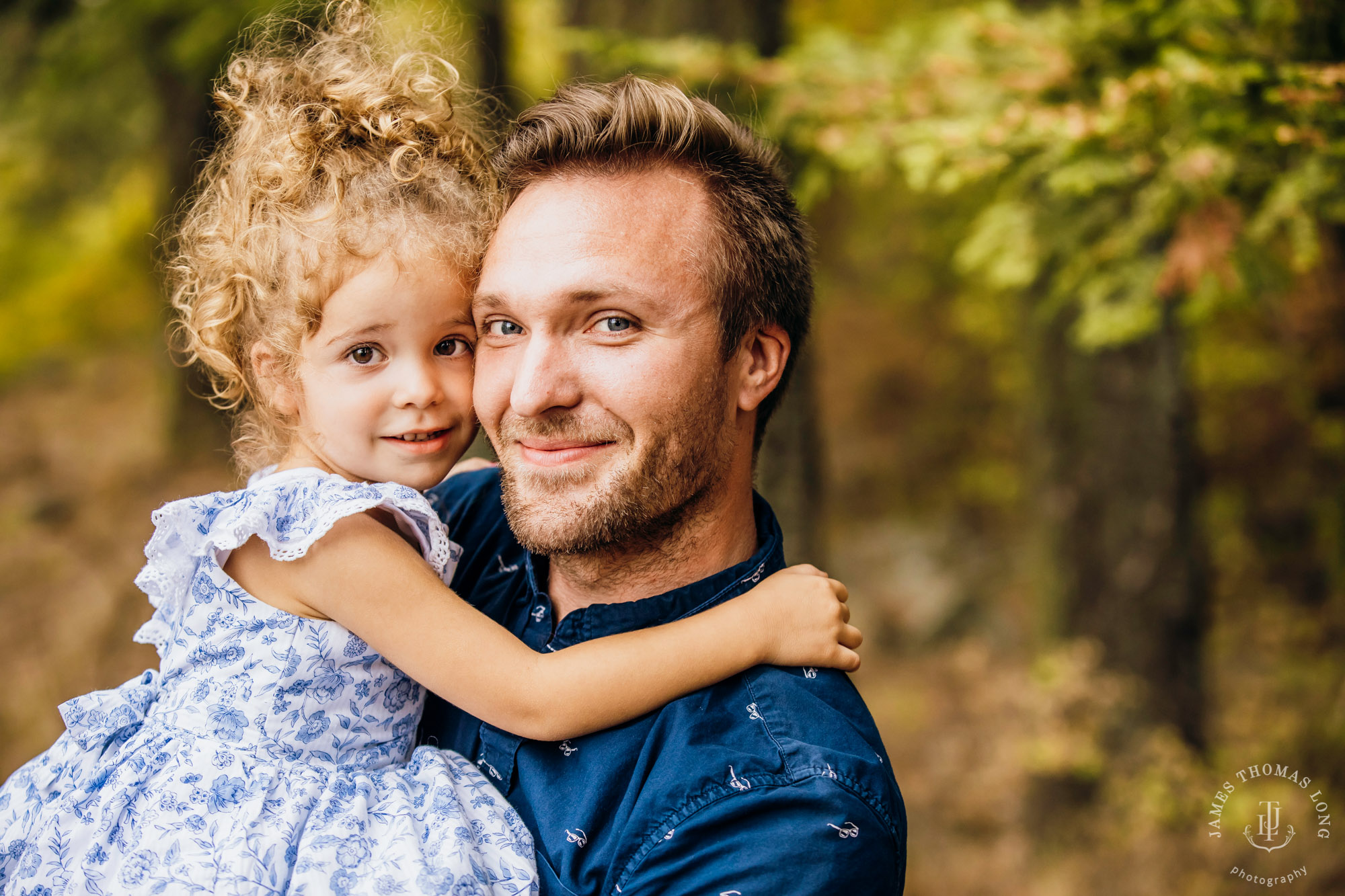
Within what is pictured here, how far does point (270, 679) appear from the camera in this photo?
189 cm

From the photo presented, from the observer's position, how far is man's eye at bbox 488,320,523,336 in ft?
6.66

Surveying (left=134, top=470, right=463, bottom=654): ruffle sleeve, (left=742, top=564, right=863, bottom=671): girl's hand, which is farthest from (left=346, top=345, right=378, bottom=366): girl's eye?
(left=742, top=564, right=863, bottom=671): girl's hand

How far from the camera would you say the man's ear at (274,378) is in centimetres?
211

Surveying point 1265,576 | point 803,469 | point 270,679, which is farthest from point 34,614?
point 1265,576

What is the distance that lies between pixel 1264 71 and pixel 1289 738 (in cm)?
470

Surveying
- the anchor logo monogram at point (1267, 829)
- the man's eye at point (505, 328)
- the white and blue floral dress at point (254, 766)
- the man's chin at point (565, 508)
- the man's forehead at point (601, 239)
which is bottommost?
the anchor logo monogram at point (1267, 829)

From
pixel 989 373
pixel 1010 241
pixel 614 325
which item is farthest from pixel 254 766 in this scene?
pixel 989 373

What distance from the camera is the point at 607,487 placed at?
1960 mm

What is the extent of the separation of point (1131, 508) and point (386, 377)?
417 centimetres

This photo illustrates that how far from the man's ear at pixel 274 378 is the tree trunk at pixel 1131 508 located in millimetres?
4074

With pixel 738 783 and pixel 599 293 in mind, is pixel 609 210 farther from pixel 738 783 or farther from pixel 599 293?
pixel 738 783

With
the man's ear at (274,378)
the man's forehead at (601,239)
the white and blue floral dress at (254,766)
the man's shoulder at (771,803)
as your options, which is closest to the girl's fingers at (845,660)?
the man's shoulder at (771,803)

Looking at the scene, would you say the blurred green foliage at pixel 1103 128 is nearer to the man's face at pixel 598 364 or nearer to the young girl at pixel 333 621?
the man's face at pixel 598 364

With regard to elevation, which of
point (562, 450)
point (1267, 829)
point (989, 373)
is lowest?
point (1267, 829)
